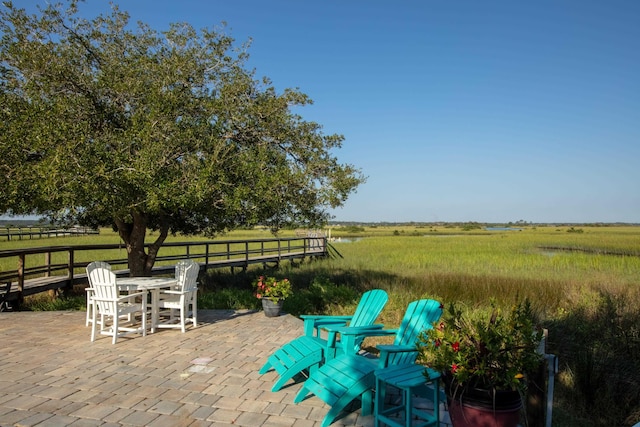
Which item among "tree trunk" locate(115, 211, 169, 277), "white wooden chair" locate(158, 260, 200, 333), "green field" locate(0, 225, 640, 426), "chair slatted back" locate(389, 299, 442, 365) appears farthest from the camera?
"tree trunk" locate(115, 211, 169, 277)

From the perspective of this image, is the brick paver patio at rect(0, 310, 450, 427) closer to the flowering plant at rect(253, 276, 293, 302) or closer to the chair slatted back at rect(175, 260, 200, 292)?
the chair slatted back at rect(175, 260, 200, 292)

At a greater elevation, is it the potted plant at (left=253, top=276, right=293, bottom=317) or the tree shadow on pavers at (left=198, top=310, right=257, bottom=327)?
the potted plant at (left=253, top=276, right=293, bottom=317)

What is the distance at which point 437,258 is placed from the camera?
21.7m

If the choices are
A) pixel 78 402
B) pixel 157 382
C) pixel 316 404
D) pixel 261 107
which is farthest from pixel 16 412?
pixel 261 107

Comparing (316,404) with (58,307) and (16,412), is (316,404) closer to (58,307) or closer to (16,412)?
(16,412)

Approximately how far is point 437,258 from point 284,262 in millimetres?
7715

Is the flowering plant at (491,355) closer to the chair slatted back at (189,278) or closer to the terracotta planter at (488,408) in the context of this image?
the terracotta planter at (488,408)

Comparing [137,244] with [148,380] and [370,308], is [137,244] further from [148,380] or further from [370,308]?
[370,308]

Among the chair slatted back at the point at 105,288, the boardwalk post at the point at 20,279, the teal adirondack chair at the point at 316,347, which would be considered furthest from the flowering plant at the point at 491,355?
the boardwalk post at the point at 20,279

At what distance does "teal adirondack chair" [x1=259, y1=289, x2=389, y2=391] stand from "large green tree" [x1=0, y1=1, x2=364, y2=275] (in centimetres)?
280

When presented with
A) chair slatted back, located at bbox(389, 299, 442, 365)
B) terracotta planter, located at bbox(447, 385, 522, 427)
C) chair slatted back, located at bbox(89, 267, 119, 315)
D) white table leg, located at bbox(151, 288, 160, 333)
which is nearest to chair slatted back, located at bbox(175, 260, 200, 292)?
white table leg, located at bbox(151, 288, 160, 333)

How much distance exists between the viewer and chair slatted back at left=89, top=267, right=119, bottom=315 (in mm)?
6051

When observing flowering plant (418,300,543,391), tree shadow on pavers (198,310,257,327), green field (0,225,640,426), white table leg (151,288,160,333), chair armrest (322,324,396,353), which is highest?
flowering plant (418,300,543,391)

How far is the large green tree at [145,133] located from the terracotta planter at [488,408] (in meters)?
4.69
